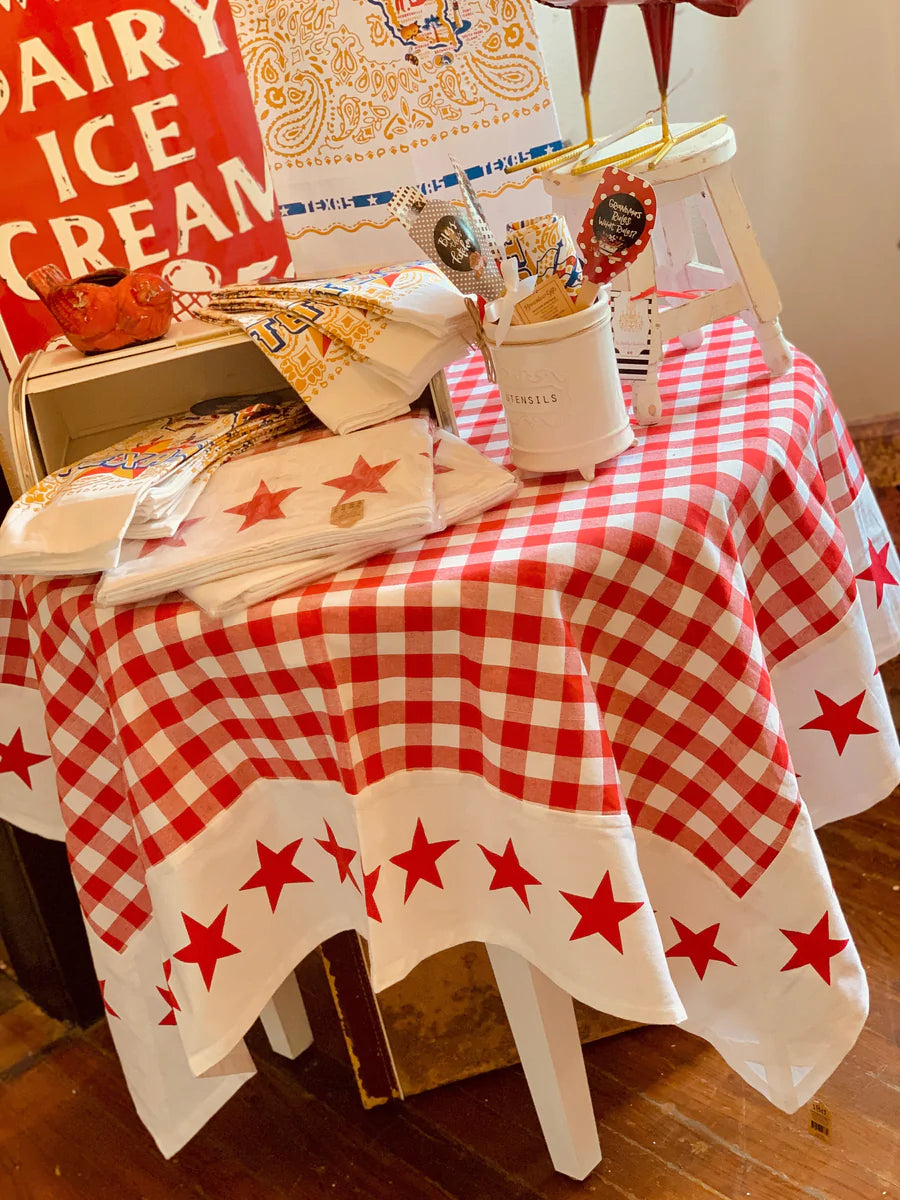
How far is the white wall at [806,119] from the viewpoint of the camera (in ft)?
4.96

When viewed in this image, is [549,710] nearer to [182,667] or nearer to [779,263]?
[182,667]

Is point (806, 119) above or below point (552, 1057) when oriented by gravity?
above

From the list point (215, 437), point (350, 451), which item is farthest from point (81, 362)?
point (350, 451)

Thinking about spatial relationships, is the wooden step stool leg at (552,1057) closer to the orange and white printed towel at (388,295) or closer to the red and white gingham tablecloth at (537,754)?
the red and white gingham tablecloth at (537,754)

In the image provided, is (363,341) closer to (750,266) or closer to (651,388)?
(651,388)

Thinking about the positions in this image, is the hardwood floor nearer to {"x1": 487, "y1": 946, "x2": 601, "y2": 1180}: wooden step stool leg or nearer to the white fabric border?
{"x1": 487, "y1": 946, "x2": 601, "y2": 1180}: wooden step stool leg

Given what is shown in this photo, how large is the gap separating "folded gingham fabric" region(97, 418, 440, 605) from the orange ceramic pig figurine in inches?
8.4

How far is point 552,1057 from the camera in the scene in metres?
1.07

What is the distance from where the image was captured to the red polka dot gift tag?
2.72ft

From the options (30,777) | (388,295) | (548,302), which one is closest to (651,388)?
(548,302)

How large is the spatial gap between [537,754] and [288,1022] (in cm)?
82

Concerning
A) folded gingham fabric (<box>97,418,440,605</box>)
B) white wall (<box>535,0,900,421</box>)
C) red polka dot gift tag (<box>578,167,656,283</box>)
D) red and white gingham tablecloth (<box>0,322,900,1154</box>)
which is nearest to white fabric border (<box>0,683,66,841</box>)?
red and white gingham tablecloth (<box>0,322,900,1154</box>)

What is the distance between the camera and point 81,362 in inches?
41.4

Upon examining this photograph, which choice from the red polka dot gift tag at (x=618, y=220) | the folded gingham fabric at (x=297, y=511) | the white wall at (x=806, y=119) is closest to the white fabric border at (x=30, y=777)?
the folded gingham fabric at (x=297, y=511)
